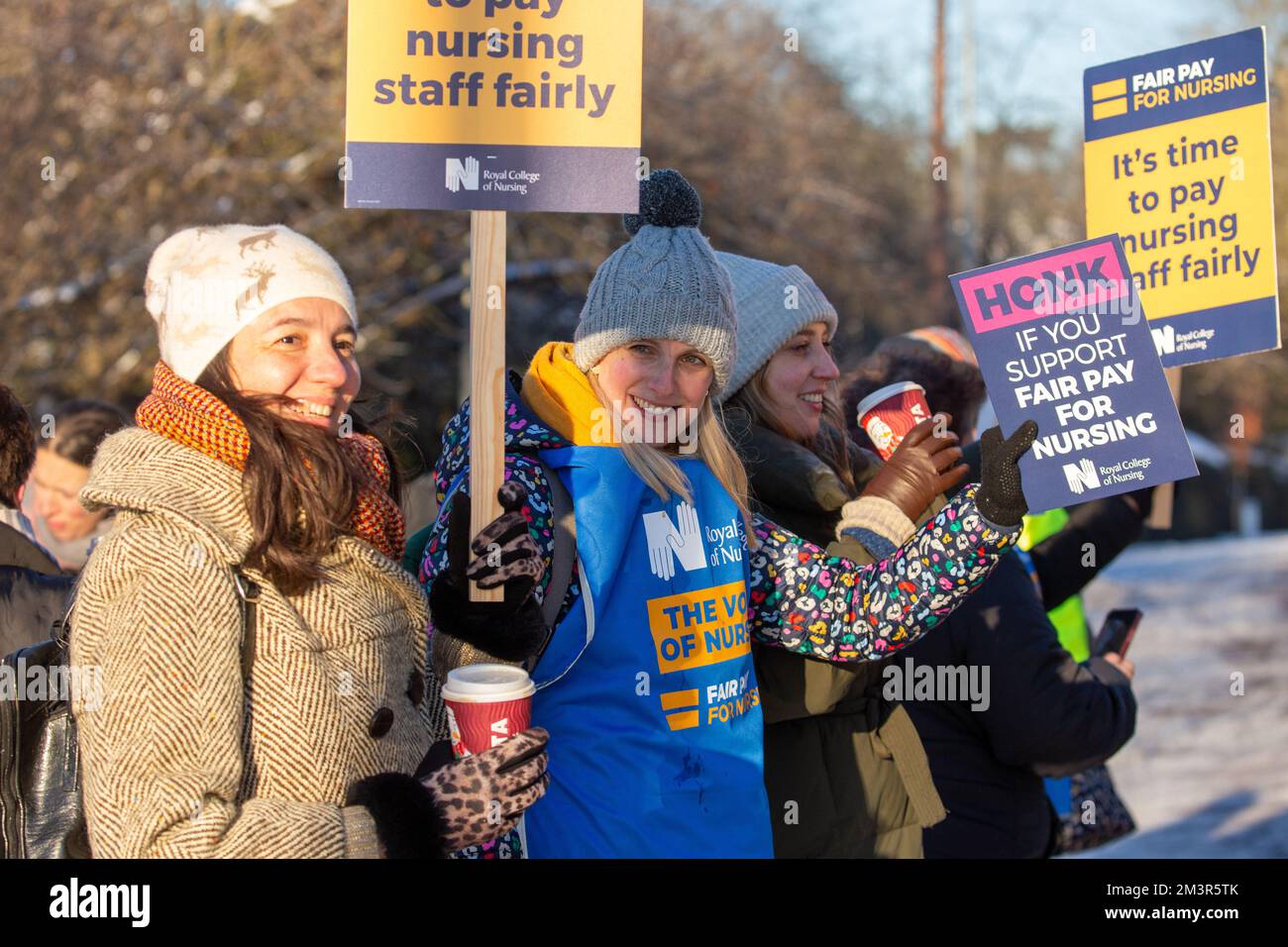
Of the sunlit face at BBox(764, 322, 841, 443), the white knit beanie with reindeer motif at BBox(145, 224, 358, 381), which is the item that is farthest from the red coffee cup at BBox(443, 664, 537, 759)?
the sunlit face at BBox(764, 322, 841, 443)

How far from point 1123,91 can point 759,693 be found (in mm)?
2159

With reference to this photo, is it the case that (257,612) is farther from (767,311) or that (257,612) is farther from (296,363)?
(767,311)

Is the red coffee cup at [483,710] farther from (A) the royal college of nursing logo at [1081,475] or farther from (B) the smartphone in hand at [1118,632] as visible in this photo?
(B) the smartphone in hand at [1118,632]

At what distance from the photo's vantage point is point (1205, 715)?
10.3 m

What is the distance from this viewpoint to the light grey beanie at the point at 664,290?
2.93 meters

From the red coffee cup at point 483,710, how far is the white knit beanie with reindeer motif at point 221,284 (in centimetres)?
70

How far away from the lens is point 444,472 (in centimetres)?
283

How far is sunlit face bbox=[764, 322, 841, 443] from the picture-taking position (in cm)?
359

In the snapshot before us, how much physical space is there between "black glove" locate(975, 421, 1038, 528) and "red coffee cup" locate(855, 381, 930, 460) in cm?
69

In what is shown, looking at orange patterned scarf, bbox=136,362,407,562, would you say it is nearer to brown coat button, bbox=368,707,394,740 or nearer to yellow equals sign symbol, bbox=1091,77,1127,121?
brown coat button, bbox=368,707,394,740
